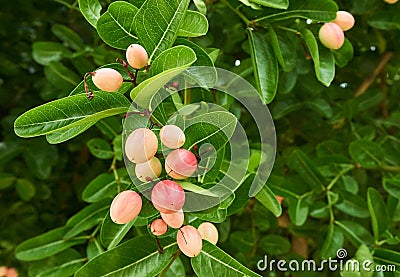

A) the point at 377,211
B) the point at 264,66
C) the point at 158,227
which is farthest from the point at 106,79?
the point at 377,211

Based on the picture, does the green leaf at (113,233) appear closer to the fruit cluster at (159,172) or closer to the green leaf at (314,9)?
the fruit cluster at (159,172)

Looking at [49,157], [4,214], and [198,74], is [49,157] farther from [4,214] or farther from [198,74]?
[198,74]

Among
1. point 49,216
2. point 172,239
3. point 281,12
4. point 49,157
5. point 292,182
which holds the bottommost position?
point 49,216

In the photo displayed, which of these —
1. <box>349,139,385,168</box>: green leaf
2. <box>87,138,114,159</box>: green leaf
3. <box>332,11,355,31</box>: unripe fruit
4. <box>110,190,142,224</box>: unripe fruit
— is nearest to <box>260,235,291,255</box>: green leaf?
<box>349,139,385,168</box>: green leaf

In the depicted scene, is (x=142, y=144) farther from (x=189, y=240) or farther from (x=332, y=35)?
(x=332, y=35)

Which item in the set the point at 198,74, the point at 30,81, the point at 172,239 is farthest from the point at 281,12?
the point at 30,81
